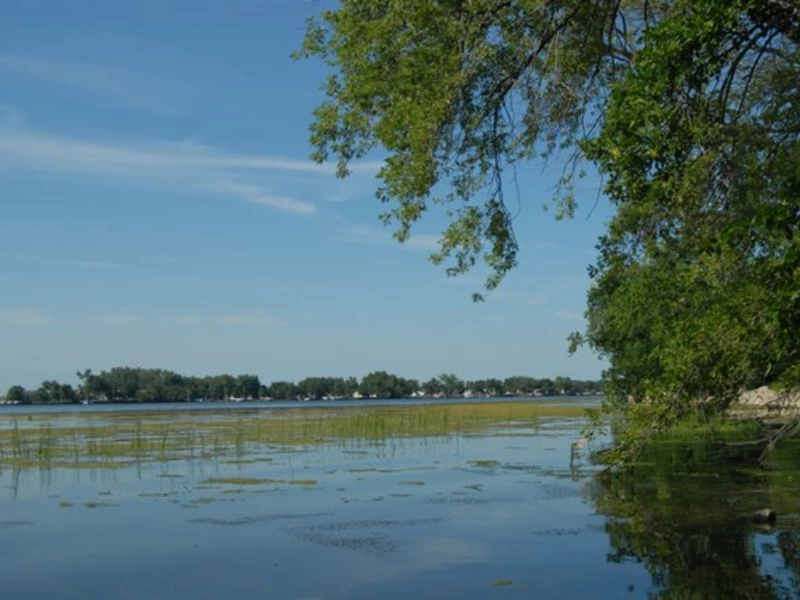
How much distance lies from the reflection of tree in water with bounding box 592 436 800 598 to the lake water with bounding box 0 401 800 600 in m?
0.05

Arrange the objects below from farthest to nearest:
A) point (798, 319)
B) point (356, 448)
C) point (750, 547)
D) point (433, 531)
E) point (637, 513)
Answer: point (356, 448), point (637, 513), point (433, 531), point (750, 547), point (798, 319)

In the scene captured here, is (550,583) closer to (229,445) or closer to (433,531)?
(433,531)

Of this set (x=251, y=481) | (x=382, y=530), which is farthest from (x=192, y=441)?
(x=382, y=530)

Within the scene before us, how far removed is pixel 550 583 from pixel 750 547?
3535mm

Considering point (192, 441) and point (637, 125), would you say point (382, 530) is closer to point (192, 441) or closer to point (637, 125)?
point (637, 125)

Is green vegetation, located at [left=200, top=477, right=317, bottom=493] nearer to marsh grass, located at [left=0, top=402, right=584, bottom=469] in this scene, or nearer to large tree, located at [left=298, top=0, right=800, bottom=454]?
marsh grass, located at [left=0, top=402, right=584, bottom=469]

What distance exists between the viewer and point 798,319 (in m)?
7.78

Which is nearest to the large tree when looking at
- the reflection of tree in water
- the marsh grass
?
the reflection of tree in water

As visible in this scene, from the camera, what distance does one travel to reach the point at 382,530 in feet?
53.5

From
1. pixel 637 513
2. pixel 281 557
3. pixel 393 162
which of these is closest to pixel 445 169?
pixel 393 162

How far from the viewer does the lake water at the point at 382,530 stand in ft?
40.1

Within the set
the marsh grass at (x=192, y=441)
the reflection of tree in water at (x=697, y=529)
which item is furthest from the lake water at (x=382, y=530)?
the marsh grass at (x=192, y=441)

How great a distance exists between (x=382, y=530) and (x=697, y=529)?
524cm

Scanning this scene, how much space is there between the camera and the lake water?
40.1ft
